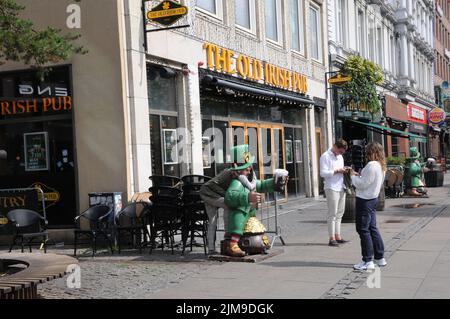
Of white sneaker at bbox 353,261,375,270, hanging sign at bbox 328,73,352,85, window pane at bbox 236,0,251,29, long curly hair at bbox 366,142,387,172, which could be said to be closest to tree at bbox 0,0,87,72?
long curly hair at bbox 366,142,387,172

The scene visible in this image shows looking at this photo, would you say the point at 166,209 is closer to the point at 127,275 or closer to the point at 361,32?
the point at 127,275

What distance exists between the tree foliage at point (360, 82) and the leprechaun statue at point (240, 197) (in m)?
15.0

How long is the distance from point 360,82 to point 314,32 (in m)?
3.23

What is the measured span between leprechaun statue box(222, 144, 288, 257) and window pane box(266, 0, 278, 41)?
9.55 m

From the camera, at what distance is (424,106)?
4184cm

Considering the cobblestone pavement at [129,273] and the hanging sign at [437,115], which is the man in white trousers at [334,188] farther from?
the hanging sign at [437,115]

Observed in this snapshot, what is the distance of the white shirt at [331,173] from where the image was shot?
964 cm

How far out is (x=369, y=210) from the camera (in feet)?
24.4

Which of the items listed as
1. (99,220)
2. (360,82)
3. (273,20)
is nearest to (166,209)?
(99,220)

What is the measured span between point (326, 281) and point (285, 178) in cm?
193

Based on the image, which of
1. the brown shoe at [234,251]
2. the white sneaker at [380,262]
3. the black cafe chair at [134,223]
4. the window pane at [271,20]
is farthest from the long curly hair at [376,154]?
the window pane at [271,20]
